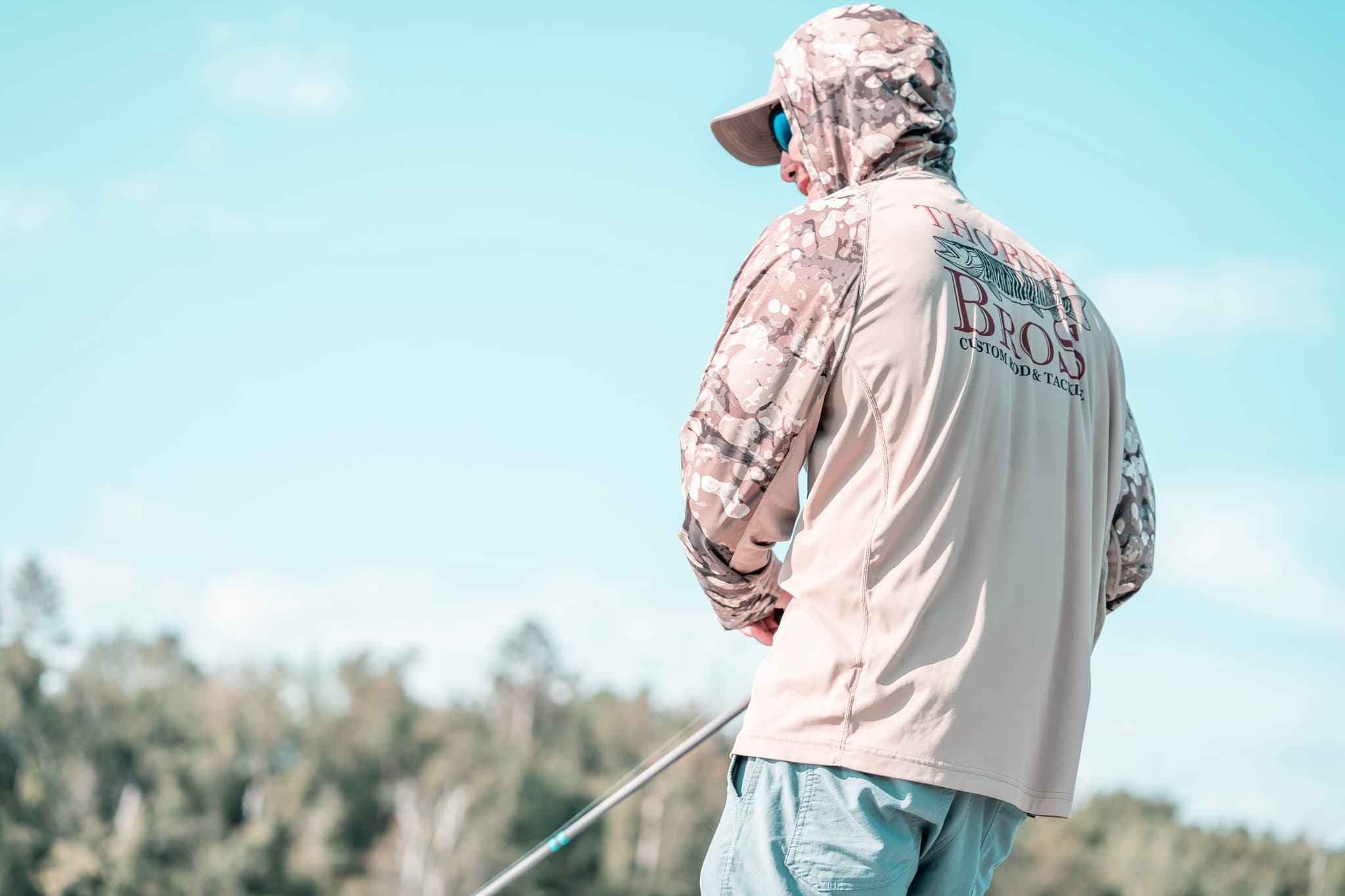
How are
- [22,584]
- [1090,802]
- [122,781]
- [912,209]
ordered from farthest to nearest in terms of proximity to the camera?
[1090,802], [22,584], [122,781], [912,209]

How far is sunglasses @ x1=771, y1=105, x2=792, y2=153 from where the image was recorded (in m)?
2.31

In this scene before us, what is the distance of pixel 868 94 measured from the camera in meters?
2.08

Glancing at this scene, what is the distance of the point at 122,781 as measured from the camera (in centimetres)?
5409

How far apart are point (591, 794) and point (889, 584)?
194ft

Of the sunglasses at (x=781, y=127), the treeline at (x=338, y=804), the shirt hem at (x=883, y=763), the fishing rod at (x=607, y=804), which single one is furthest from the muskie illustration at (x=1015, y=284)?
the treeline at (x=338, y=804)

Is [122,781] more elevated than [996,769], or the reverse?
[996,769]

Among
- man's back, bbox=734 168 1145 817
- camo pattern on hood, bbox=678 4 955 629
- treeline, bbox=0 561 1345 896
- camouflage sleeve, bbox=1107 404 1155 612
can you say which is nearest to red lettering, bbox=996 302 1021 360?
Result: man's back, bbox=734 168 1145 817

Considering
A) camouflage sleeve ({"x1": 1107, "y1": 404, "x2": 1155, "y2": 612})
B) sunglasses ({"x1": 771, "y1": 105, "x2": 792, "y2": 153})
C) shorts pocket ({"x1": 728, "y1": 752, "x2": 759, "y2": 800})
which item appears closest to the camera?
shorts pocket ({"x1": 728, "y1": 752, "x2": 759, "y2": 800})

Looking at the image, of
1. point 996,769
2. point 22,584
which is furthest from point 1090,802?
point 996,769

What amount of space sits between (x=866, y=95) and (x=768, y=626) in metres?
0.83

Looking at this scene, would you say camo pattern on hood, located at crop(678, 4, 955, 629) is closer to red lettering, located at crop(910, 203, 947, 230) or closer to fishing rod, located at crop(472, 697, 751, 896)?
red lettering, located at crop(910, 203, 947, 230)

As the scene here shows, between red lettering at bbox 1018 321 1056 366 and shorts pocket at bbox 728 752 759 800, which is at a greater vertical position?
red lettering at bbox 1018 321 1056 366

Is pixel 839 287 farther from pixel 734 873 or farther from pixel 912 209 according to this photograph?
pixel 734 873

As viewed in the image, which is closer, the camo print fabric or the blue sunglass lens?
the camo print fabric
